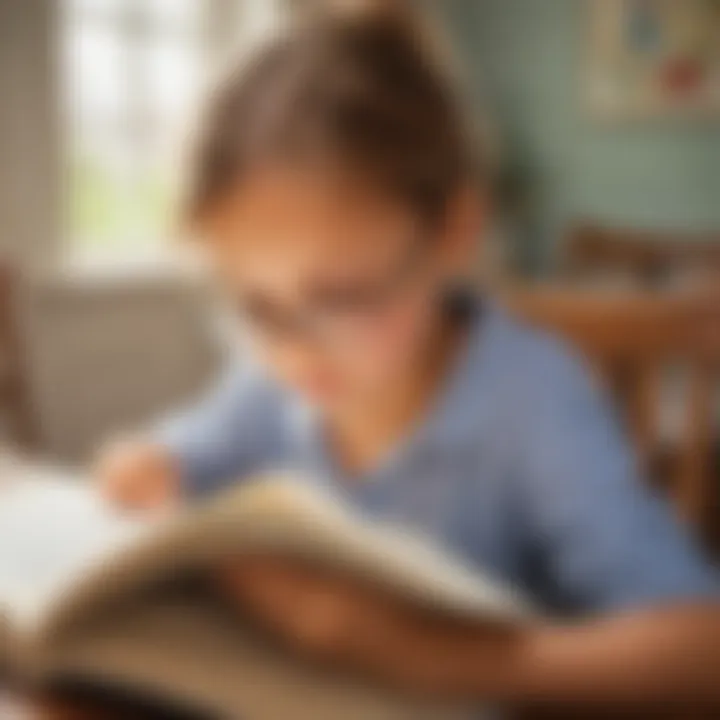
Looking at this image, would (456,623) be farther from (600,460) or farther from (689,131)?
(689,131)

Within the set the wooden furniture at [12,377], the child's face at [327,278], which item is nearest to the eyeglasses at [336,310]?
Answer: the child's face at [327,278]

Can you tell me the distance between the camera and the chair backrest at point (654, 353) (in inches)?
23.4

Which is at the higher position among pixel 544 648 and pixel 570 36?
pixel 570 36

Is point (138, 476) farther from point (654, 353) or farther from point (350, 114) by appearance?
point (654, 353)

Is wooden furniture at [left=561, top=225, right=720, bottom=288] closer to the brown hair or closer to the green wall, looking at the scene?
the green wall

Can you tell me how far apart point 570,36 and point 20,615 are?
38cm

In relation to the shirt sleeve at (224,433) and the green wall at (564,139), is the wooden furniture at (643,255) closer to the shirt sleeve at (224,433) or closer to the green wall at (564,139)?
the green wall at (564,139)

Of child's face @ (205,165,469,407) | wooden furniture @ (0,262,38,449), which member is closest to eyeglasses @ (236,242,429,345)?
child's face @ (205,165,469,407)

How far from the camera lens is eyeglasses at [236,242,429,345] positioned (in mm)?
453

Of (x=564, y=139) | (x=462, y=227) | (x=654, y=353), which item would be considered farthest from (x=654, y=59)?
(x=462, y=227)

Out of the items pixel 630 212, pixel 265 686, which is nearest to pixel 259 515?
pixel 265 686

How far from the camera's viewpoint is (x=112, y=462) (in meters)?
0.48

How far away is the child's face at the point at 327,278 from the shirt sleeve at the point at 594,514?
5 cm

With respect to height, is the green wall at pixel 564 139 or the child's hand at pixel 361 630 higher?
the green wall at pixel 564 139
